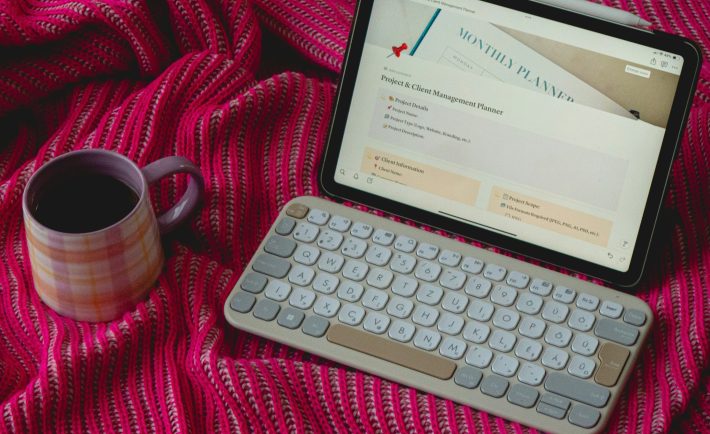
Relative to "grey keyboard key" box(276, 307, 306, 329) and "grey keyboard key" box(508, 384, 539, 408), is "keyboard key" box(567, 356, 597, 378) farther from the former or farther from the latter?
"grey keyboard key" box(276, 307, 306, 329)

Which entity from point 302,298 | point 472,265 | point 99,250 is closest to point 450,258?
point 472,265

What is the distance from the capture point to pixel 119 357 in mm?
654

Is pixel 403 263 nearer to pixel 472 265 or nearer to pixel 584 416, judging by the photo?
pixel 472 265

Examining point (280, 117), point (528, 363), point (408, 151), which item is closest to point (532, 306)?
point (528, 363)

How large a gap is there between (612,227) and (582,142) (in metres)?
0.07

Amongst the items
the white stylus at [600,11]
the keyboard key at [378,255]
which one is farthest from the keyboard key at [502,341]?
the white stylus at [600,11]

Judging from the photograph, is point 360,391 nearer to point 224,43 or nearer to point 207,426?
point 207,426

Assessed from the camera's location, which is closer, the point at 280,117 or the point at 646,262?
the point at 646,262

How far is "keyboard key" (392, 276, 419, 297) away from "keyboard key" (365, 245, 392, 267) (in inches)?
0.8

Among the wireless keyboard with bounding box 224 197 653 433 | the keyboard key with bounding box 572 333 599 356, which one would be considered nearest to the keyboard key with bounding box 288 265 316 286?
the wireless keyboard with bounding box 224 197 653 433

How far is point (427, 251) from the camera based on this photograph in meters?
0.72

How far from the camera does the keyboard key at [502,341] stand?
661 millimetres

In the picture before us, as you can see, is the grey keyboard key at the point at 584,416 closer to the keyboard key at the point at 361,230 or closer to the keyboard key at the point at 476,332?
the keyboard key at the point at 476,332

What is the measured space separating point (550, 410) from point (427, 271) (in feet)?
0.47
